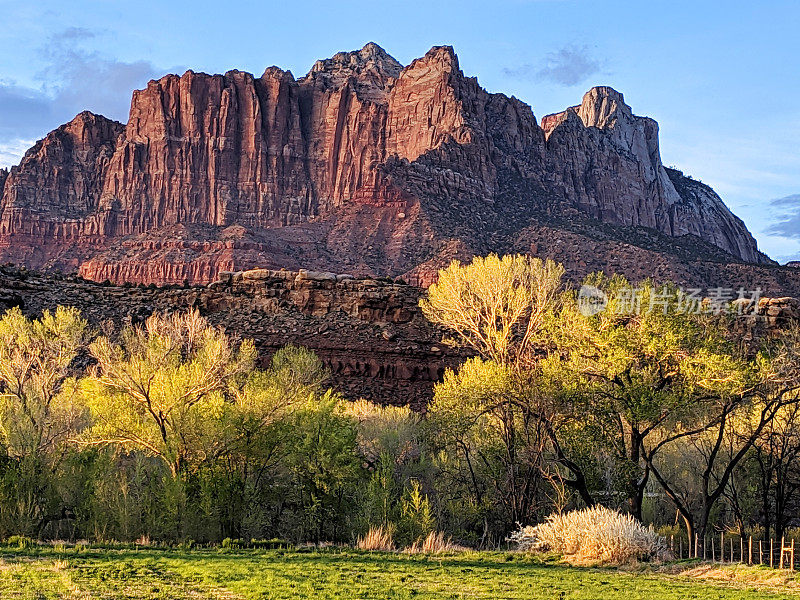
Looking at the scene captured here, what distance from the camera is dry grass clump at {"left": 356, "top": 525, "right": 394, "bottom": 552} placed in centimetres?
2083

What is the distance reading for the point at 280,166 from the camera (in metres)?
146

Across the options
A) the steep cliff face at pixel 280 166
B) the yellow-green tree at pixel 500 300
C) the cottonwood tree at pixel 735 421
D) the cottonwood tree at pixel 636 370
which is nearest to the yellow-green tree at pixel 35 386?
the yellow-green tree at pixel 500 300

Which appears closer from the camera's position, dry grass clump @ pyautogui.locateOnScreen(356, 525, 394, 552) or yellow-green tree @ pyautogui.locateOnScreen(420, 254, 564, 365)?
dry grass clump @ pyautogui.locateOnScreen(356, 525, 394, 552)

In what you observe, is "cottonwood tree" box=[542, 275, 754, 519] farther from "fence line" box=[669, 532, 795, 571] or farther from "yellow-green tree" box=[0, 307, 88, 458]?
"yellow-green tree" box=[0, 307, 88, 458]

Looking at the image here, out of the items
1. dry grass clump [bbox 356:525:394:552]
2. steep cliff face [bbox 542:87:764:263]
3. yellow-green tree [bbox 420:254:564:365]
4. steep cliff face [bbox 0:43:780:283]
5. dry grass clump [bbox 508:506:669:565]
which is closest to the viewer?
dry grass clump [bbox 508:506:669:565]

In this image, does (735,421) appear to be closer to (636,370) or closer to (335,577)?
(636,370)

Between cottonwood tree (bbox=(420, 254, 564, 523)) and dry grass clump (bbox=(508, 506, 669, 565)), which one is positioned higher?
cottonwood tree (bbox=(420, 254, 564, 523))

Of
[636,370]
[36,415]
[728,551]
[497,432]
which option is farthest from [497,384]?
[36,415]

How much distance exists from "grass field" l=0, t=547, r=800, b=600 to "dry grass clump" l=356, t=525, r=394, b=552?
195 centimetres

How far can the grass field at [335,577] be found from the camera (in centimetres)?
1395

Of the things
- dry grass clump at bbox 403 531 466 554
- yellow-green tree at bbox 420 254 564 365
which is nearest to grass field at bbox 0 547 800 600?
dry grass clump at bbox 403 531 466 554

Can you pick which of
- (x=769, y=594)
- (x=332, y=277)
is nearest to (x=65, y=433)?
(x=769, y=594)

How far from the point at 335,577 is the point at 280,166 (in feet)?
440

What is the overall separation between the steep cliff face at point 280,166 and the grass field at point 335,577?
302 feet
